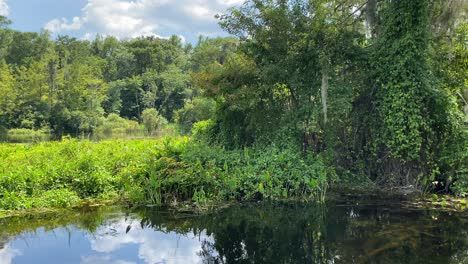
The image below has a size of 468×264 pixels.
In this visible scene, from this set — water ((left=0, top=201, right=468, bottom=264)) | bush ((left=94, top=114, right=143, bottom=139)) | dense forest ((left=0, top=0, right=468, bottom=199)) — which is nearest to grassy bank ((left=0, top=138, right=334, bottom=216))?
water ((left=0, top=201, right=468, bottom=264))

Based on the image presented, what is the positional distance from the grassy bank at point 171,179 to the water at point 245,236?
→ 0.55 m

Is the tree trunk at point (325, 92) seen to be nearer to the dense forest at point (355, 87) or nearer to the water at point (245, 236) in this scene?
the dense forest at point (355, 87)

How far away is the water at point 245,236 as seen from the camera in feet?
19.8

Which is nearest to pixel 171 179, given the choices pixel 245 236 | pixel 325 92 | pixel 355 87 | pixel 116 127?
pixel 245 236

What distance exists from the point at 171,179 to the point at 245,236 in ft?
8.81

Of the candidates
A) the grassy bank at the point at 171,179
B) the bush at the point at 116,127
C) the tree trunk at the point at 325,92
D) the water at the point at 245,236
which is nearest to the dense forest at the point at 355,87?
the tree trunk at the point at 325,92

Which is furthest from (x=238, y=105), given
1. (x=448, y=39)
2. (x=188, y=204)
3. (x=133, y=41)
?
(x=133, y=41)

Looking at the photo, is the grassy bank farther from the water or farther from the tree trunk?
the tree trunk

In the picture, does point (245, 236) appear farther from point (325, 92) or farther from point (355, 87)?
point (355, 87)

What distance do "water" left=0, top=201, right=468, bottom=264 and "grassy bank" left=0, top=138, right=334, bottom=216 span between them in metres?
0.55

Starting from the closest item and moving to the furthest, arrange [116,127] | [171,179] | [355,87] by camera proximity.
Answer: [171,179], [355,87], [116,127]

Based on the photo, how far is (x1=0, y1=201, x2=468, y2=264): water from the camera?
6031mm

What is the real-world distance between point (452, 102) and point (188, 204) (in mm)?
6644

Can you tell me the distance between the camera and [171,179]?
898 cm
